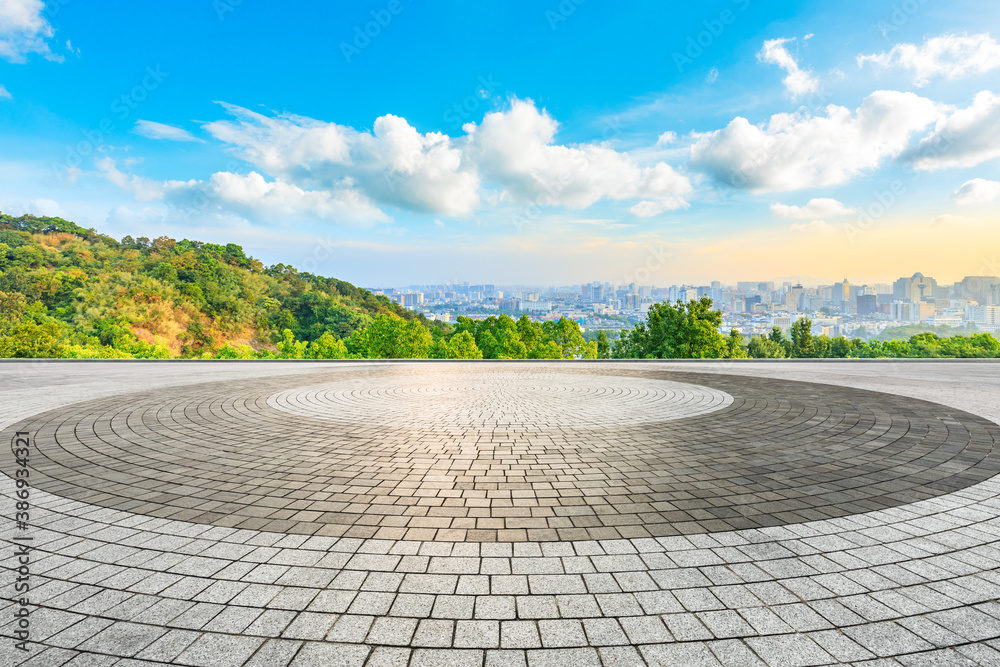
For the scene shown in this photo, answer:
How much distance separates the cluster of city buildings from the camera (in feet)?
117

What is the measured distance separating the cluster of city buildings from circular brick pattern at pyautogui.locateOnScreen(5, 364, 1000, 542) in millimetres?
24365

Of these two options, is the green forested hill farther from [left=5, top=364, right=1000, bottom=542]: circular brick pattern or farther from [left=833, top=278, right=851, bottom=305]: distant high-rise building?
[left=833, top=278, right=851, bottom=305]: distant high-rise building

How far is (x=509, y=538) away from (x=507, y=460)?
6.02 ft

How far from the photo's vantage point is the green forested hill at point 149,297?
126 feet

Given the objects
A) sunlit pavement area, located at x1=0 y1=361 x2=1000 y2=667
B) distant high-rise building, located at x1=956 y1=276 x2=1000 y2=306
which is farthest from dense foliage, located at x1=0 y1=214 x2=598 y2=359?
distant high-rise building, located at x1=956 y1=276 x2=1000 y2=306

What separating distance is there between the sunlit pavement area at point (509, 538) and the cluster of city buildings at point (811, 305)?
87.2 ft

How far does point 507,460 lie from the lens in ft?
16.5

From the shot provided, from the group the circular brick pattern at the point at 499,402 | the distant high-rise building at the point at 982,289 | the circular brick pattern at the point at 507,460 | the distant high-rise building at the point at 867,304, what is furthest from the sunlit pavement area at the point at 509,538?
the distant high-rise building at the point at 867,304

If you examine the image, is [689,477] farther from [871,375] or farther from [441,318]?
[441,318]

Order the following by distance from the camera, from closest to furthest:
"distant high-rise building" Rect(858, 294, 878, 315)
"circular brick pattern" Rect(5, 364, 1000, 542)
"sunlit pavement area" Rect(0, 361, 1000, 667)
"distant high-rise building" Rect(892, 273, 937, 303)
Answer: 1. "sunlit pavement area" Rect(0, 361, 1000, 667)
2. "circular brick pattern" Rect(5, 364, 1000, 542)
3. "distant high-rise building" Rect(892, 273, 937, 303)
4. "distant high-rise building" Rect(858, 294, 878, 315)

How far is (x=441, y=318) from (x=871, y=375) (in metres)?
71.8

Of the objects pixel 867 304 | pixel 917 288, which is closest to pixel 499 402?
pixel 917 288

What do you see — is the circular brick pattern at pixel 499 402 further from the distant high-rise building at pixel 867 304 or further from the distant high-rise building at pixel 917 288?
the distant high-rise building at pixel 867 304

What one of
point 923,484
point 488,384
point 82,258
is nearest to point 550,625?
point 923,484
